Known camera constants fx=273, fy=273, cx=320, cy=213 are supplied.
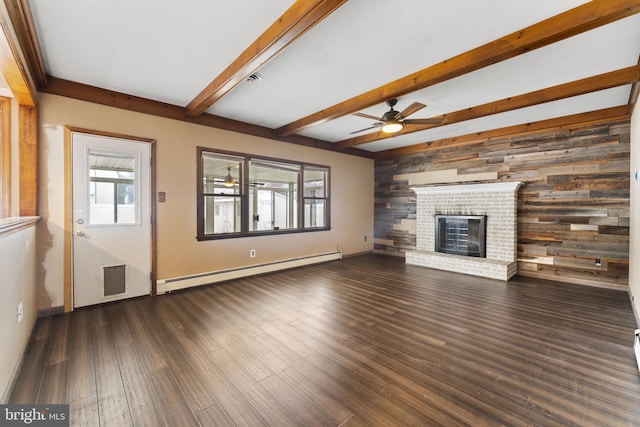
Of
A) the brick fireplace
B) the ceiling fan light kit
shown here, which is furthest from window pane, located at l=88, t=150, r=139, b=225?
the brick fireplace

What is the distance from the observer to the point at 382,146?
21.3 feet

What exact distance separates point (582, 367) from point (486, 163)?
412 cm

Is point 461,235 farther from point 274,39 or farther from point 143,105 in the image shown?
point 143,105

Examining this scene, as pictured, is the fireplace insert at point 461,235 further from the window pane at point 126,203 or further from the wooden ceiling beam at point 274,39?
the window pane at point 126,203

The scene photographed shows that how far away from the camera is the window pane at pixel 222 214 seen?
4656mm

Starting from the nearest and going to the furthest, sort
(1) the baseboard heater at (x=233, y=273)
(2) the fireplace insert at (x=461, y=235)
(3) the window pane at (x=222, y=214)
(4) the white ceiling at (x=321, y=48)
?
1. (4) the white ceiling at (x=321, y=48)
2. (1) the baseboard heater at (x=233, y=273)
3. (3) the window pane at (x=222, y=214)
4. (2) the fireplace insert at (x=461, y=235)

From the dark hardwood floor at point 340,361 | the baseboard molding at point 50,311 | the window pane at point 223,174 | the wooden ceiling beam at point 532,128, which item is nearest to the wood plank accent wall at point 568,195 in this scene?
the wooden ceiling beam at point 532,128

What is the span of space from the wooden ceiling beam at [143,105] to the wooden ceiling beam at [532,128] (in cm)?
302

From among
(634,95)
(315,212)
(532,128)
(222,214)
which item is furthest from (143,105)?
(634,95)

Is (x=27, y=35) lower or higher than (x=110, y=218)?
higher

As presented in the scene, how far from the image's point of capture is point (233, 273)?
459 centimetres

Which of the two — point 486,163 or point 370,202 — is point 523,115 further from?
point 370,202

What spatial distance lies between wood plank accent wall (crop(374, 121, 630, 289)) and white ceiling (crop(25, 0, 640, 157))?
73 cm

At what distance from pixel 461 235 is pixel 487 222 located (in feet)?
1.83
